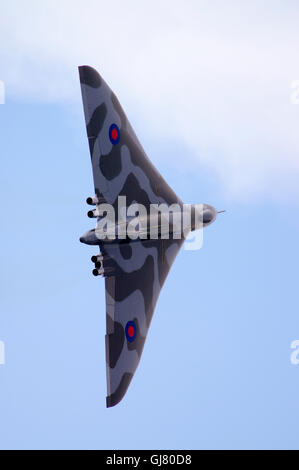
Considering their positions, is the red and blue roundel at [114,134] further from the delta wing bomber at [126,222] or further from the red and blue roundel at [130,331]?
the red and blue roundel at [130,331]

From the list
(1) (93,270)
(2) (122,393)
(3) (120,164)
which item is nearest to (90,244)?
(1) (93,270)

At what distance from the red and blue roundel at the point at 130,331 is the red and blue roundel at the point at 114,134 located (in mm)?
10602

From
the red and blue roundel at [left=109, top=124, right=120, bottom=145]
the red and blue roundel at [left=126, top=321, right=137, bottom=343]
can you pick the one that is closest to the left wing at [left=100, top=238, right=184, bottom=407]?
the red and blue roundel at [left=126, top=321, right=137, bottom=343]

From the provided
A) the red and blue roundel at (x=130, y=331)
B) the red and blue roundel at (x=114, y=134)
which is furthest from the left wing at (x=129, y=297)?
the red and blue roundel at (x=114, y=134)

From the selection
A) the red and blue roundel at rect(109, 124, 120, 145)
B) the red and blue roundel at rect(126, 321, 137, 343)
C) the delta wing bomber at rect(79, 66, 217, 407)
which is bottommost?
the red and blue roundel at rect(126, 321, 137, 343)

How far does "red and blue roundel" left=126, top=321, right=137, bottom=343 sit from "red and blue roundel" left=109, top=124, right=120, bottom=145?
1060 centimetres

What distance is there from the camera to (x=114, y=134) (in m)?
60.3

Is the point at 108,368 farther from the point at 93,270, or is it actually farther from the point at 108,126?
the point at 108,126

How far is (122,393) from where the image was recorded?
59938 millimetres

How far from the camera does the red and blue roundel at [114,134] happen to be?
60.2 m

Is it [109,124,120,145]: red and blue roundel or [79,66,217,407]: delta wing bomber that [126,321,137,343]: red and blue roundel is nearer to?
[79,66,217,407]: delta wing bomber

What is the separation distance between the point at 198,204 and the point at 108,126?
6.94 meters

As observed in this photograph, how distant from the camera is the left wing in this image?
5975 centimetres
